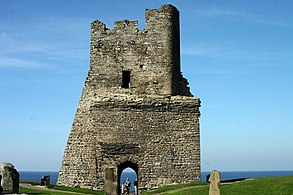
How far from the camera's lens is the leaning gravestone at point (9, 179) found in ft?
68.0

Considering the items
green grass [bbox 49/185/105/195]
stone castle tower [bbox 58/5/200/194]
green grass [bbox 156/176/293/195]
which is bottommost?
green grass [bbox 49/185/105/195]

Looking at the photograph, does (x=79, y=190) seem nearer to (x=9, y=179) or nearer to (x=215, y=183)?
(x=9, y=179)

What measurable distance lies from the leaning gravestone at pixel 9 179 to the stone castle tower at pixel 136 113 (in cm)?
557

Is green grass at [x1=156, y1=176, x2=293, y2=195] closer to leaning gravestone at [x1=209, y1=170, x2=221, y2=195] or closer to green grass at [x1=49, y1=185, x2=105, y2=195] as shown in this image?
leaning gravestone at [x1=209, y1=170, x2=221, y2=195]

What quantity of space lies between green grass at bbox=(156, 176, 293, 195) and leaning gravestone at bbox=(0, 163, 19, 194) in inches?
287

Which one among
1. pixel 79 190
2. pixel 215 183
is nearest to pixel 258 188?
pixel 215 183

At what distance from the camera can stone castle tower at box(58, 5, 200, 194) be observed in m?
26.1

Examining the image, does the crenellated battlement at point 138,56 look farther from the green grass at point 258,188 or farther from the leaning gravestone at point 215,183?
the leaning gravestone at point 215,183

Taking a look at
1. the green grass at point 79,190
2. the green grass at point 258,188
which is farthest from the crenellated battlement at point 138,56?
the green grass at point 258,188

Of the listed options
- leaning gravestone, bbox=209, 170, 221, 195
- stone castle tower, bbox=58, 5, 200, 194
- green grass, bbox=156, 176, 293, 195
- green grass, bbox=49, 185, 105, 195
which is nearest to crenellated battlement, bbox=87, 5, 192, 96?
stone castle tower, bbox=58, 5, 200, 194

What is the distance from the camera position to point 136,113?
26.5 meters

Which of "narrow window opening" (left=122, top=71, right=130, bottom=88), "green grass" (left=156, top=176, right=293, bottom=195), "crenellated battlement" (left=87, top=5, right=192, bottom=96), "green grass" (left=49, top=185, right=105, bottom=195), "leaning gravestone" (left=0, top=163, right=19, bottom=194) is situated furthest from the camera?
"narrow window opening" (left=122, top=71, right=130, bottom=88)

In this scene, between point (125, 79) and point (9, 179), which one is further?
point (125, 79)

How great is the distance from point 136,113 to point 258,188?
9273 millimetres
